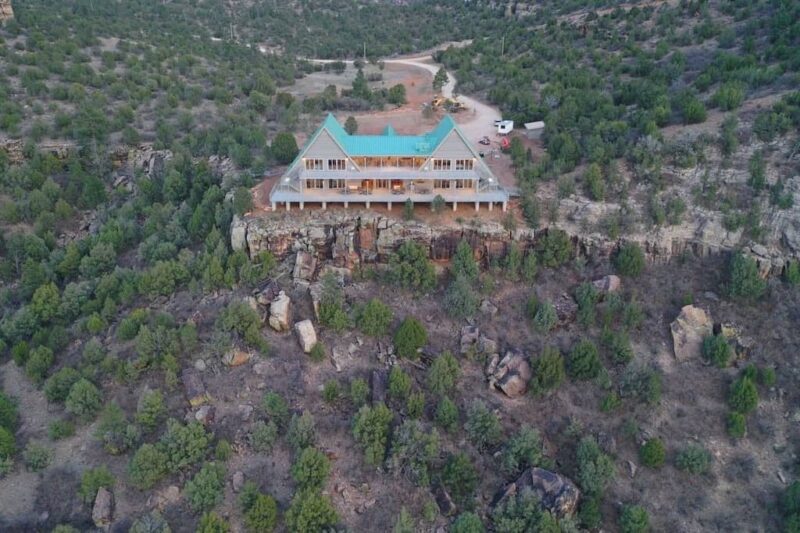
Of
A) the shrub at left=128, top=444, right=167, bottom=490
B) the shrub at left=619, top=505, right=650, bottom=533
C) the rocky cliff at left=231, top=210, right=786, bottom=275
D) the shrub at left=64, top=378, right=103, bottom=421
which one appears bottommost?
the shrub at left=619, top=505, right=650, bottom=533

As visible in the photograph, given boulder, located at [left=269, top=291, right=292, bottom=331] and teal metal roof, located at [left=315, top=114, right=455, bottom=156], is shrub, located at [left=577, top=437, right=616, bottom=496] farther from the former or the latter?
teal metal roof, located at [left=315, top=114, right=455, bottom=156]

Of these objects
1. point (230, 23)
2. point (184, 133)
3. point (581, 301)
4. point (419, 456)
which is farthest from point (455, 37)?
point (419, 456)

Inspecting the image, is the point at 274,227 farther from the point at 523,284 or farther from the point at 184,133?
the point at 184,133

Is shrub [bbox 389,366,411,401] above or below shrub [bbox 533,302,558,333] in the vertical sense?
below

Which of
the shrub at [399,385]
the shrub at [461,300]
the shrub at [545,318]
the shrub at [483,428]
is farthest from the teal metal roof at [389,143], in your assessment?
the shrub at [483,428]

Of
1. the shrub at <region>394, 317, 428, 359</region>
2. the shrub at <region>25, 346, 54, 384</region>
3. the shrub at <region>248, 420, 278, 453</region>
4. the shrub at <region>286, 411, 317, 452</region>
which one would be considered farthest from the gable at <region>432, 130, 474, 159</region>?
the shrub at <region>25, 346, 54, 384</region>

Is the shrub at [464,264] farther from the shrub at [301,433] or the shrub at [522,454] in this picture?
the shrub at [301,433]

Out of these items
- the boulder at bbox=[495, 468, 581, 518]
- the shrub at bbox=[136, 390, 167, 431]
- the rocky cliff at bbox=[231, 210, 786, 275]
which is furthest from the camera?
the rocky cliff at bbox=[231, 210, 786, 275]

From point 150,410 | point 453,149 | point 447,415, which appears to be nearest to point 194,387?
point 150,410
